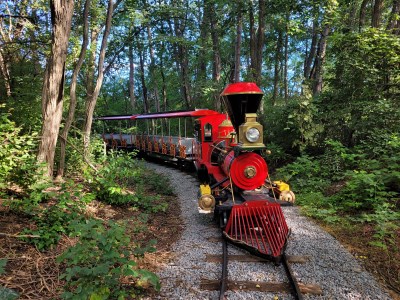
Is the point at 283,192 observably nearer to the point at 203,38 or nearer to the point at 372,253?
the point at 372,253

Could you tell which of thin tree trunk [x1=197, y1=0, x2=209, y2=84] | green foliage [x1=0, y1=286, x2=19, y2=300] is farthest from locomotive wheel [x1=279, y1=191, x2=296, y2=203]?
thin tree trunk [x1=197, y1=0, x2=209, y2=84]

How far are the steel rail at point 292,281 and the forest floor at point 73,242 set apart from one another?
46.4 inches

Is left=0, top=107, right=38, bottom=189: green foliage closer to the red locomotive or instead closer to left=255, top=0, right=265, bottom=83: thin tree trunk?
the red locomotive

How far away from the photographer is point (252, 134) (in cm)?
541

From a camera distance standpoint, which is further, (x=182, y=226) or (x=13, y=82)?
(x=13, y=82)

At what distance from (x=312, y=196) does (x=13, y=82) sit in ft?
31.5

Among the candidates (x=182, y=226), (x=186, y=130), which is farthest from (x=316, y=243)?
(x=186, y=130)

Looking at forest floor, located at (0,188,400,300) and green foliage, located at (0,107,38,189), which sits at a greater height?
green foliage, located at (0,107,38,189)

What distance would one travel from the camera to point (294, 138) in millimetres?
10969

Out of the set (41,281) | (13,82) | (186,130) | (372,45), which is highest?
(372,45)

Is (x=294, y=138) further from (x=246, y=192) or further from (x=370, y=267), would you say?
(x=370, y=267)

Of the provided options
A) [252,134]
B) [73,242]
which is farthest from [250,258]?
[73,242]

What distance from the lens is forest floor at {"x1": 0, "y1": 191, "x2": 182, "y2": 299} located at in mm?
3274

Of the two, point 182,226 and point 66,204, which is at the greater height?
point 66,204
